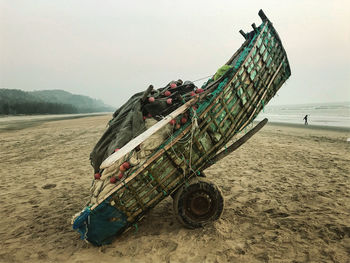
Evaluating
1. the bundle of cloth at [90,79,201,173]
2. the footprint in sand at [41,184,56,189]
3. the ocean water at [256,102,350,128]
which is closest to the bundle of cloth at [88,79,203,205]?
the bundle of cloth at [90,79,201,173]

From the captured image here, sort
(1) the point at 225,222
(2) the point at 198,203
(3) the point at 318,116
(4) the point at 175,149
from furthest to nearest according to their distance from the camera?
(3) the point at 318,116, (1) the point at 225,222, (2) the point at 198,203, (4) the point at 175,149

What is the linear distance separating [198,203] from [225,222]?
73 cm

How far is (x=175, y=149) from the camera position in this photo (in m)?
3.70

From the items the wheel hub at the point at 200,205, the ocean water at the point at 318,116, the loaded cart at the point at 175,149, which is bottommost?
the ocean water at the point at 318,116

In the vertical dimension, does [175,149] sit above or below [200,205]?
above

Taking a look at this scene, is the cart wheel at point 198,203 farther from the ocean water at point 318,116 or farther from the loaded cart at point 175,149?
the ocean water at point 318,116

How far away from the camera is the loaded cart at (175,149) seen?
3533 millimetres

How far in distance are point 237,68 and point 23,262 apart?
4914mm

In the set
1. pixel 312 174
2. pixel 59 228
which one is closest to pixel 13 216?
pixel 59 228

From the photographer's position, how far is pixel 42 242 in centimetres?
391

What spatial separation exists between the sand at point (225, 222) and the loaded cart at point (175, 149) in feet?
1.28

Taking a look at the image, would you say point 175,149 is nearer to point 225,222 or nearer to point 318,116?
point 225,222

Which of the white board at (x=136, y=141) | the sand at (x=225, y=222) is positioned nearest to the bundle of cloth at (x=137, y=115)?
the white board at (x=136, y=141)

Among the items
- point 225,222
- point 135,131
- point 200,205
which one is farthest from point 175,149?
point 225,222
